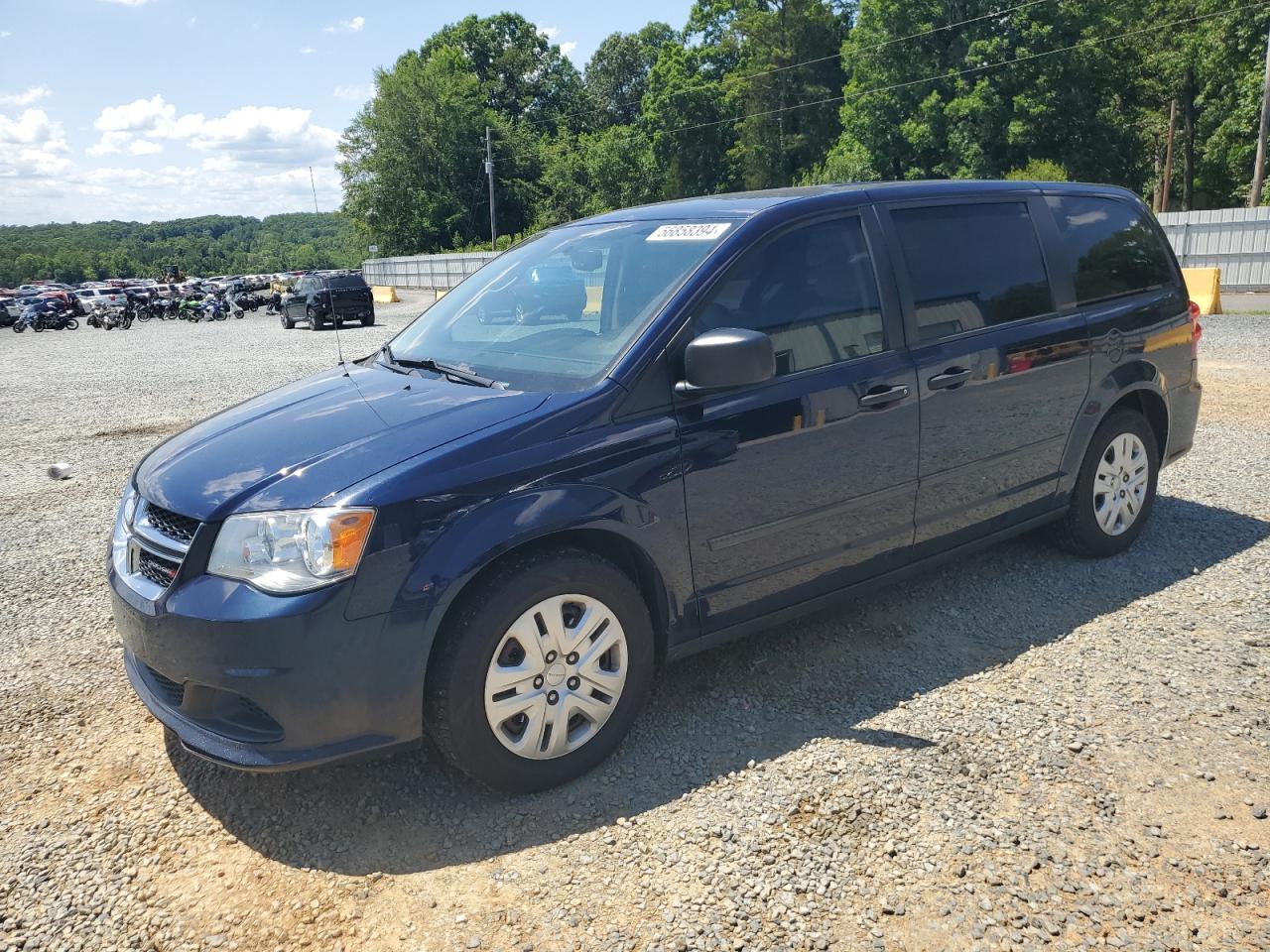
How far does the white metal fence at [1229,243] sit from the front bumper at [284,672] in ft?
82.3

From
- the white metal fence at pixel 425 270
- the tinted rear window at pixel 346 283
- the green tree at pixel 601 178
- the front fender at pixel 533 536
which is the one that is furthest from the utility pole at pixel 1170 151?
the front fender at pixel 533 536

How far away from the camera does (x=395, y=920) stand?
252 cm

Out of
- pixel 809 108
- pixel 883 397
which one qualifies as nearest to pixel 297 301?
pixel 883 397

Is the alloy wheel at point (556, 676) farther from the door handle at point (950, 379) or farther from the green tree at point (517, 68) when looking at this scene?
the green tree at point (517, 68)

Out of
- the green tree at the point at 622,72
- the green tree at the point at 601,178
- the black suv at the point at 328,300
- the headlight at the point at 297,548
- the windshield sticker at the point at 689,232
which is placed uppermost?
the green tree at the point at 622,72

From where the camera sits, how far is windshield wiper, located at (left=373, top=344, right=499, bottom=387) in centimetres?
343

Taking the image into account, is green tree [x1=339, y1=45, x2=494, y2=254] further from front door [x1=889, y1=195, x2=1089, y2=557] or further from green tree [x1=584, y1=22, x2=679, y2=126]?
front door [x1=889, y1=195, x2=1089, y2=557]

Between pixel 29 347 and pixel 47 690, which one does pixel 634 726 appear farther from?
pixel 29 347

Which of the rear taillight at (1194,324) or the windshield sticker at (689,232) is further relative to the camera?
the rear taillight at (1194,324)

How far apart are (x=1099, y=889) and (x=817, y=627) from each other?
1.82 meters

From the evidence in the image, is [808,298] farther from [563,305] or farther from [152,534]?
[152,534]

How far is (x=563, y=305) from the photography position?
12.4 feet

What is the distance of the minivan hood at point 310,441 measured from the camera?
2.82 metres

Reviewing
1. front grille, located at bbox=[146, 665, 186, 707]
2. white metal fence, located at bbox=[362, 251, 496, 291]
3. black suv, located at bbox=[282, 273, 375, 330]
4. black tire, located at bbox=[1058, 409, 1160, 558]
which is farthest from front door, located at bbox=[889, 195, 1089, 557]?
white metal fence, located at bbox=[362, 251, 496, 291]
